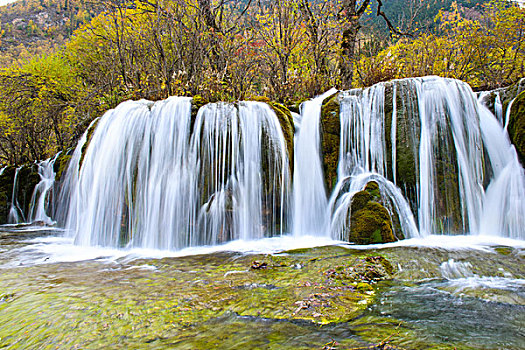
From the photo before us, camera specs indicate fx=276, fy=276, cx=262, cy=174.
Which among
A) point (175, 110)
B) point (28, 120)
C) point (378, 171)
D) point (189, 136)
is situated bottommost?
point (378, 171)

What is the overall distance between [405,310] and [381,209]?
10.3 feet

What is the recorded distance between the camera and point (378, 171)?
21.8 ft

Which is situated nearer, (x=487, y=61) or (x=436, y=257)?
(x=436, y=257)

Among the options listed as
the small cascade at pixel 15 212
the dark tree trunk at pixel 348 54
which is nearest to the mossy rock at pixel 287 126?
the dark tree trunk at pixel 348 54

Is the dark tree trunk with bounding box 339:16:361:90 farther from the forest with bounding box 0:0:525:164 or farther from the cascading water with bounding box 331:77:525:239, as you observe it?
the cascading water with bounding box 331:77:525:239

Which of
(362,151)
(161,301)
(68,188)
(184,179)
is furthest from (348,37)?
(68,188)

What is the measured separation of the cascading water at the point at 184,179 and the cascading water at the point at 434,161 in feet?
6.00

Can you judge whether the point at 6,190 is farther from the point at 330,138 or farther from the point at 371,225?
the point at 371,225

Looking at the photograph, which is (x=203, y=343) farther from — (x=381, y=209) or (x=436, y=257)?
(x=381, y=209)

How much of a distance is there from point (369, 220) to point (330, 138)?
2745mm

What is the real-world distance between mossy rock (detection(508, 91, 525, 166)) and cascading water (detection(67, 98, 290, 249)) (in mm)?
5035


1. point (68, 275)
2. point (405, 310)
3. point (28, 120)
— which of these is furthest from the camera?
point (28, 120)

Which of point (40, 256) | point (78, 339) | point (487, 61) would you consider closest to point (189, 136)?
point (40, 256)

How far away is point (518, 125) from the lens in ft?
19.7
